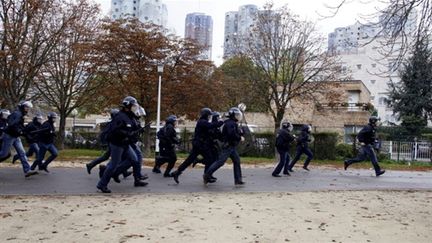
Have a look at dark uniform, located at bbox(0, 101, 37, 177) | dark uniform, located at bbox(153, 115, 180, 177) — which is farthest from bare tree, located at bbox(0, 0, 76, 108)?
dark uniform, located at bbox(153, 115, 180, 177)

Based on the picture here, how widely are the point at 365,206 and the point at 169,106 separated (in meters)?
17.0

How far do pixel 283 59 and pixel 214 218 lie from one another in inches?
907

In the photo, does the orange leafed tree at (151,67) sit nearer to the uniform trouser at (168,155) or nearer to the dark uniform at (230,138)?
the uniform trouser at (168,155)

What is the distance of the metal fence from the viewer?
28.0 metres

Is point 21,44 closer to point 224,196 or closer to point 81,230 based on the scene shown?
point 224,196

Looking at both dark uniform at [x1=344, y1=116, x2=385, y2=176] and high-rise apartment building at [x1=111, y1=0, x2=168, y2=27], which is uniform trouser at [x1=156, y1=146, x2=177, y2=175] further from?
high-rise apartment building at [x1=111, y1=0, x2=168, y2=27]

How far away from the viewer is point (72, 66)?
29.3 meters

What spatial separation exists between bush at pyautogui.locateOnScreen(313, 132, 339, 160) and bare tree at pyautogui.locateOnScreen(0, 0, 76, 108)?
14588 millimetres

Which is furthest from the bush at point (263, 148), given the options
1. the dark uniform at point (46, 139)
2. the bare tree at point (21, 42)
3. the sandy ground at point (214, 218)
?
the sandy ground at point (214, 218)

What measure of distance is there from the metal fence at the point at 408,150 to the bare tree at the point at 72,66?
1735 cm

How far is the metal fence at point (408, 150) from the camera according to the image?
91.8 ft

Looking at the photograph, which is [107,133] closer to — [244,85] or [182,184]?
[182,184]

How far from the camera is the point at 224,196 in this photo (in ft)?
31.1

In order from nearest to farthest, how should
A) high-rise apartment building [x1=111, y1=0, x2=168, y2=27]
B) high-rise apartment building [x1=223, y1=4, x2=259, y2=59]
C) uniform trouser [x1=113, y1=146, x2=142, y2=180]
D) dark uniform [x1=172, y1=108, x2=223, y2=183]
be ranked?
uniform trouser [x1=113, y1=146, x2=142, y2=180]
dark uniform [x1=172, y1=108, x2=223, y2=183]
high-rise apartment building [x1=223, y1=4, x2=259, y2=59]
high-rise apartment building [x1=111, y1=0, x2=168, y2=27]
